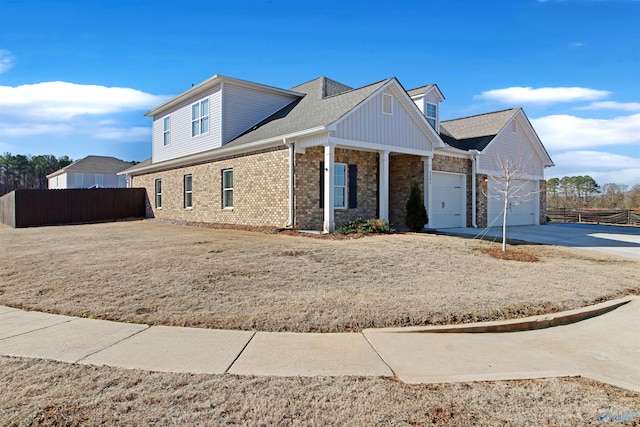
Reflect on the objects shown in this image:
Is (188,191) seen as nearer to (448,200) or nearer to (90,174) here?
(448,200)

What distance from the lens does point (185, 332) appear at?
4625 millimetres

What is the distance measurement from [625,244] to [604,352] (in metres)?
11.6

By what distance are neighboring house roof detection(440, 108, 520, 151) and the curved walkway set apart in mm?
14586

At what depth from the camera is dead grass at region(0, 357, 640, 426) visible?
2.81 m

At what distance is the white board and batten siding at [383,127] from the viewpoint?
13.2m

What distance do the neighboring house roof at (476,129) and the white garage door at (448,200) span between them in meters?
1.90

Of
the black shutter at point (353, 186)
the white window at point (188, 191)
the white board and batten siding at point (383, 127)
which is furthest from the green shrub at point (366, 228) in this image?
the white window at point (188, 191)

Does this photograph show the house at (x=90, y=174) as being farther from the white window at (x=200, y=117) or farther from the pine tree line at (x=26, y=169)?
the white window at (x=200, y=117)

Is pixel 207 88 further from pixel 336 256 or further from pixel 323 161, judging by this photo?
pixel 336 256

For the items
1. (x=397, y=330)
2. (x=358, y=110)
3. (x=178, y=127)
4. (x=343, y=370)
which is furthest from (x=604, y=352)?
(x=178, y=127)

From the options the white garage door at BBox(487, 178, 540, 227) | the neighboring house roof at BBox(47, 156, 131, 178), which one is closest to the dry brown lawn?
the white garage door at BBox(487, 178, 540, 227)

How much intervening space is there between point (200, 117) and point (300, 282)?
14242mm

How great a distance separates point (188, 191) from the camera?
63.8ft

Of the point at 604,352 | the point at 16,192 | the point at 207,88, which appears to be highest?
the point at 207,88
